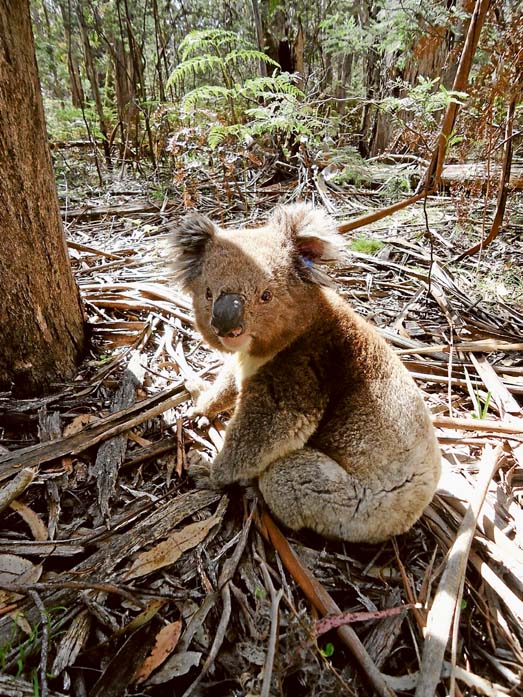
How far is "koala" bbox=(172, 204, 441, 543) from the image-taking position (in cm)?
183

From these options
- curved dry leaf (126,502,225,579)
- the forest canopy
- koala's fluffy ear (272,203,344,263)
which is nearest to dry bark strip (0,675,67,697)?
curved dry leaf (126,502,225,579)

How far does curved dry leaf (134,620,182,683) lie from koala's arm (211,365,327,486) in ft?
2.11

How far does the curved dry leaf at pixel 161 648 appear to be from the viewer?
1364 millimetres

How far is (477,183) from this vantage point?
3.36m

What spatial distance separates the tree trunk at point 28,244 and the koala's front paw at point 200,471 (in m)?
0.92

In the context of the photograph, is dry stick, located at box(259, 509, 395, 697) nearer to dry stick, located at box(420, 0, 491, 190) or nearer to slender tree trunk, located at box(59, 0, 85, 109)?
dry stick, located at box(420, 0, 491, 190)

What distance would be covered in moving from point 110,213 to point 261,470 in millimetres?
4548

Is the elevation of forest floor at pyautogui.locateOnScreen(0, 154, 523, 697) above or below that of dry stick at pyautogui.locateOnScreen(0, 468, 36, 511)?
below

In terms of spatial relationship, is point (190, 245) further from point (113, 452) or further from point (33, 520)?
point (33, 520)

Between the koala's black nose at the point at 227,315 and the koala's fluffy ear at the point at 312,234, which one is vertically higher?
the koala's fluffy ear at the point at 312,234

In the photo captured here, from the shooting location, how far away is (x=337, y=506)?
1.82m

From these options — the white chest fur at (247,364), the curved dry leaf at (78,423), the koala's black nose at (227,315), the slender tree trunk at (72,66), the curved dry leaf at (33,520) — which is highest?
the slender tree trunk at (72,66)

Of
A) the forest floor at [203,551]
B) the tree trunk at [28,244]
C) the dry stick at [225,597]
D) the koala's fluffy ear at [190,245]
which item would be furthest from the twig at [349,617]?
the tree trunk at [28,244]

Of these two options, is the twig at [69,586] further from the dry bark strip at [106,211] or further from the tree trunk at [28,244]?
the dry bark strip at [106,211]
